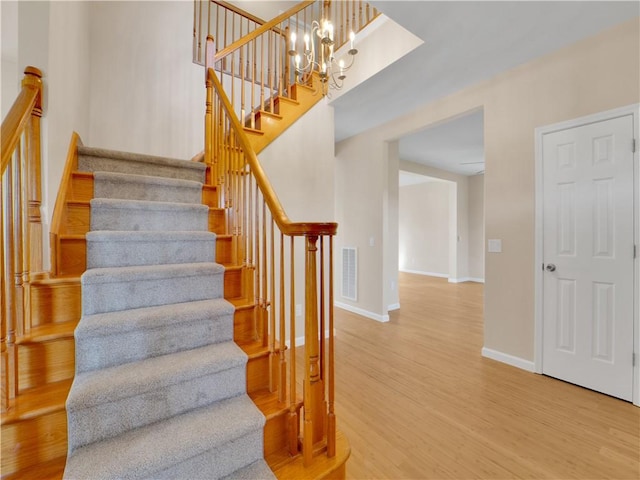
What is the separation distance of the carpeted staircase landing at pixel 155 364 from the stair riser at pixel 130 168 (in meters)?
0.29

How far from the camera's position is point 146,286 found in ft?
5.14

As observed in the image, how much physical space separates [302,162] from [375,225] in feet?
4.85

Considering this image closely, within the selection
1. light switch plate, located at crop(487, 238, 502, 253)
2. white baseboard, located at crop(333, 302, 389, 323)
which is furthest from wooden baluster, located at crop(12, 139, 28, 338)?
white baseboard, located at crop(333, 302, 389, 323)

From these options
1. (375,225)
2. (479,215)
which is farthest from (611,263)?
(479,215)

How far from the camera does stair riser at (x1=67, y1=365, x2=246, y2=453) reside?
43.3 inches

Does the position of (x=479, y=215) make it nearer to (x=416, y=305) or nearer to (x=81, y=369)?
(x=416, y=305)

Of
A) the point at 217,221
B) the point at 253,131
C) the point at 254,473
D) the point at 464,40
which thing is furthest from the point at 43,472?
the point at 464,40

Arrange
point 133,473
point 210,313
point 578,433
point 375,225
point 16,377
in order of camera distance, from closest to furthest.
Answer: point 133,473
point 16,377
point 210,313
point 578,433
point 375,225

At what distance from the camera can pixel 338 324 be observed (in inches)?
152

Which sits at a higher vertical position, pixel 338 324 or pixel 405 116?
pixel 405 116

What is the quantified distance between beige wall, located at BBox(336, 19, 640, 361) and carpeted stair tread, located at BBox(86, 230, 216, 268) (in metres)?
2.58

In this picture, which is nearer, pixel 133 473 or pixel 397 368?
pixel 133 473

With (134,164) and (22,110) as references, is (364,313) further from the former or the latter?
(22,110)

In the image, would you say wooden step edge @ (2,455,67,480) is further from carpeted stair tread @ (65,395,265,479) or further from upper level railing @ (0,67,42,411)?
upper level railing @ (0,67,42,411)
